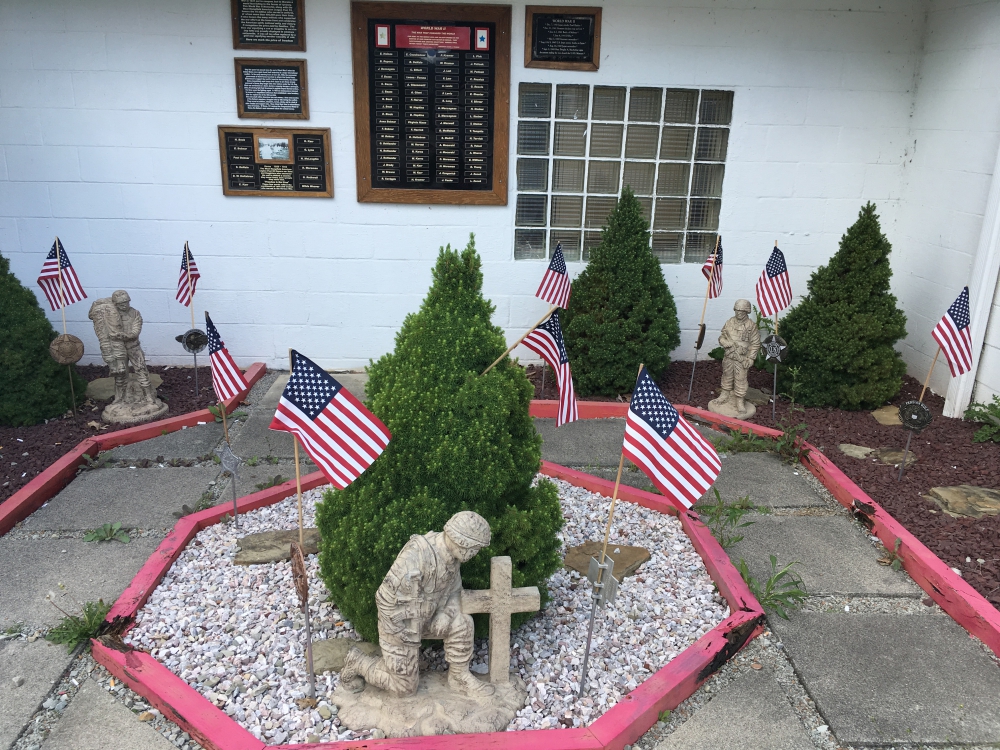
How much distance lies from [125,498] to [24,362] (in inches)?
70.5

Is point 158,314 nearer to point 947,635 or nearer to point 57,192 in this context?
point 57,192

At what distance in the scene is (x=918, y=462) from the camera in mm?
5891

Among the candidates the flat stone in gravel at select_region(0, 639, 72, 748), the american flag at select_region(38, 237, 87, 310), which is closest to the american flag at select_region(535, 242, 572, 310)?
the american flag at select_region(38, 237, 87, 310)

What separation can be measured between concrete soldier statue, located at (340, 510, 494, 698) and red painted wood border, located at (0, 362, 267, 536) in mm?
2954

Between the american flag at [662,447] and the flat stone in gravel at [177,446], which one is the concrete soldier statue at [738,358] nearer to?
the american flag at [662,447]

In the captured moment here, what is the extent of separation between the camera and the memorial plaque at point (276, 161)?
7.26 m

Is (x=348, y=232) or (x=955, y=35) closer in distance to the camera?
(x=955, y=35)

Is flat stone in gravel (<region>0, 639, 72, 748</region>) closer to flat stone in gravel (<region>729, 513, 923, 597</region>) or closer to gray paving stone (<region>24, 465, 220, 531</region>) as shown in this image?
gray paving stone (<region>24, 465, 220, 531</region>)

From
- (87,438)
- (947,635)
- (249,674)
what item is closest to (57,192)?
(87,438)

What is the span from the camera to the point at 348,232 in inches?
300

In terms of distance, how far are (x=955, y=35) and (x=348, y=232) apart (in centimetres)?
608

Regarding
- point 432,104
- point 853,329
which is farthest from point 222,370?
point 853,329

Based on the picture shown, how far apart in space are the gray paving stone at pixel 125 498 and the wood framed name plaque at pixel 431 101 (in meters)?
3.35

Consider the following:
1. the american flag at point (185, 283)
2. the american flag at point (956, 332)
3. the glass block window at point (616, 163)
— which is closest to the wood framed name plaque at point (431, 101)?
the glass block window at point (616, 163)
